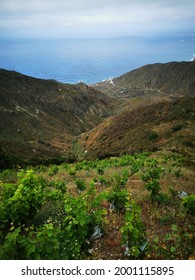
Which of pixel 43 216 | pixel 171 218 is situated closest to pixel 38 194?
pixel 43 216

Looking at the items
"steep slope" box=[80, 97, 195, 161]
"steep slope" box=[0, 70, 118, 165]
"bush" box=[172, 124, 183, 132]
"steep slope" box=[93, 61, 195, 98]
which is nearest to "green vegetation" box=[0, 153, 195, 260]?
"steep slope" box=[80, 97, 195, 161]

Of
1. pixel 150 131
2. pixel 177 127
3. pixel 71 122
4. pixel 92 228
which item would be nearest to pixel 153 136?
pixel 150 131

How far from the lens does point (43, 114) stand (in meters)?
87.3

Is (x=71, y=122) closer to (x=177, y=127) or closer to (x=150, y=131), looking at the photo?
(x=150, y=131)

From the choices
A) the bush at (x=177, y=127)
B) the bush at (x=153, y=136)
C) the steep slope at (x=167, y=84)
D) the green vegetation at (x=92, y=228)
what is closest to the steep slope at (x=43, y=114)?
the bush at (x=153, y=136)

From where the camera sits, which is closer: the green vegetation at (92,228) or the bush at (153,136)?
the green vegetation at (92,228)

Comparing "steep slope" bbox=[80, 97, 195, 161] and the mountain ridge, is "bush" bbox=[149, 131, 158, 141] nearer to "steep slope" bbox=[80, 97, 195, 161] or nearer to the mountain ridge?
"steep slope" bbox=[80, 97, 195, 161]

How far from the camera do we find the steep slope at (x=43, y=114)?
58.8 metres

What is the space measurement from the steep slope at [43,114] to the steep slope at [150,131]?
36.6ft

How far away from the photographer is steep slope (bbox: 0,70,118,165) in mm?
58756

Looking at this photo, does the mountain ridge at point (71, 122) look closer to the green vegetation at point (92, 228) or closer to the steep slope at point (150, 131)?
the steep slope at point (150, 131)

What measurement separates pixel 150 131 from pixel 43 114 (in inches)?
1942

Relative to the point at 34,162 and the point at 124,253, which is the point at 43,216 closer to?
the point at 124,253

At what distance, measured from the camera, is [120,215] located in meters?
7.84
